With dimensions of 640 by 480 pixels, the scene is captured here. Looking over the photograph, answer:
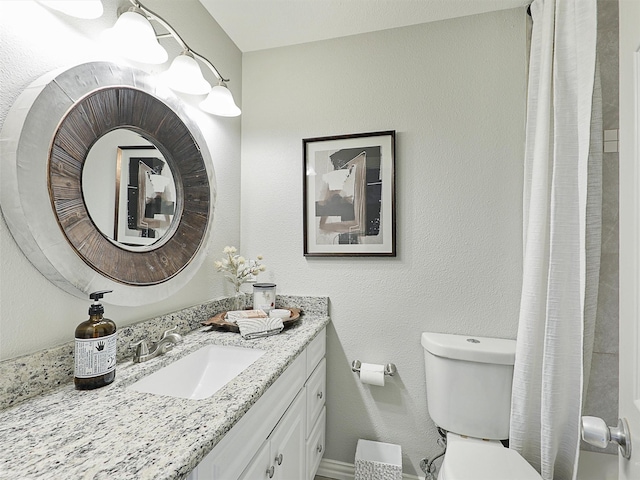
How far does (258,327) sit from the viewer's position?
4.38ft

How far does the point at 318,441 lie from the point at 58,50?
71.5 inches

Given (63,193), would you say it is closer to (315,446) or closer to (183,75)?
(183,75)

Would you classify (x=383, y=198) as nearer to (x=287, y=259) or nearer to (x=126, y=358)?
(x=287, y=259)

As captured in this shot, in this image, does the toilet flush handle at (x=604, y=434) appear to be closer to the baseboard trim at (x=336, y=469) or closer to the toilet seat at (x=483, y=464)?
the toilet seat at (x=483, y=464)

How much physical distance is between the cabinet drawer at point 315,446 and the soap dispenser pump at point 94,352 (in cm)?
90

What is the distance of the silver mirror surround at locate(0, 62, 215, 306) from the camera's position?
77 cm

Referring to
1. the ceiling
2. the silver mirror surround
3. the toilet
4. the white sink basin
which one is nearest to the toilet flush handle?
the toilet

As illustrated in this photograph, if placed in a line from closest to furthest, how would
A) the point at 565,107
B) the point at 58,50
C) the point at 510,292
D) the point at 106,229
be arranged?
the point at 58,50 → the point at 106,229 → the point at 565,107 → the point at 510,292

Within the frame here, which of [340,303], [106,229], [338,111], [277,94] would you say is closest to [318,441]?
[340,303]

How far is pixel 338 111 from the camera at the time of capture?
1.71 metres

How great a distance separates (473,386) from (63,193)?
1652 mm

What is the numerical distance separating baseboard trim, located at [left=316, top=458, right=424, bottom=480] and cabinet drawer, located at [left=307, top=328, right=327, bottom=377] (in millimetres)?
607

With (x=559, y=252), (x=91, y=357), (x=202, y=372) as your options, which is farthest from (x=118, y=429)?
(x=559, y=252)

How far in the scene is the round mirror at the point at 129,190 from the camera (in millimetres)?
964
